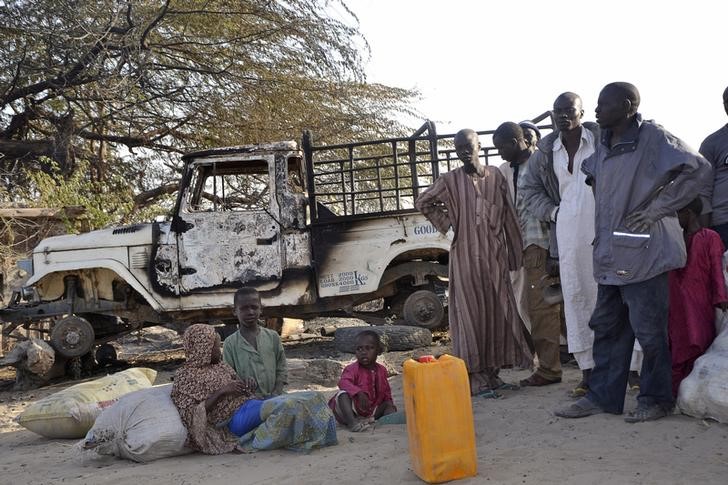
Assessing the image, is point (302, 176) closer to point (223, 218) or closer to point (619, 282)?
point (223, 218)

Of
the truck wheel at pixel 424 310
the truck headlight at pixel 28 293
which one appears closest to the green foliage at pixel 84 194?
the truck headlight at pixel 28 293

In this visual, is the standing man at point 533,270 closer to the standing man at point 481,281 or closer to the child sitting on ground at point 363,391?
the standing man at point 481,281

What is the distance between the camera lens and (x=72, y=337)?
747 centimetres

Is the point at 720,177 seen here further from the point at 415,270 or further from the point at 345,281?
→ the point at 345,281

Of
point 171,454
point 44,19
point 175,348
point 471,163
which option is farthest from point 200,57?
point 171,454

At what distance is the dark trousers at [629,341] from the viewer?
3.58 m

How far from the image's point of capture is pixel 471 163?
4777 mm

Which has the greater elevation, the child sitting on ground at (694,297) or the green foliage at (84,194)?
the green foliage at (84,194)

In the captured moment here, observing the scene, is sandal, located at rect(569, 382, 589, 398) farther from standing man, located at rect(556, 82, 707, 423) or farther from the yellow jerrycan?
the yellow jerrycan

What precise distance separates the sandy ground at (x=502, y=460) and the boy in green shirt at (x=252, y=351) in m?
0.54

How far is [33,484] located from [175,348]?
626cm

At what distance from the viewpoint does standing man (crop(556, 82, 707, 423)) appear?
3.50 m

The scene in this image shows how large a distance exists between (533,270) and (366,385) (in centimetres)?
141

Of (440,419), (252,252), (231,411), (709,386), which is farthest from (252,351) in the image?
(252,252)
